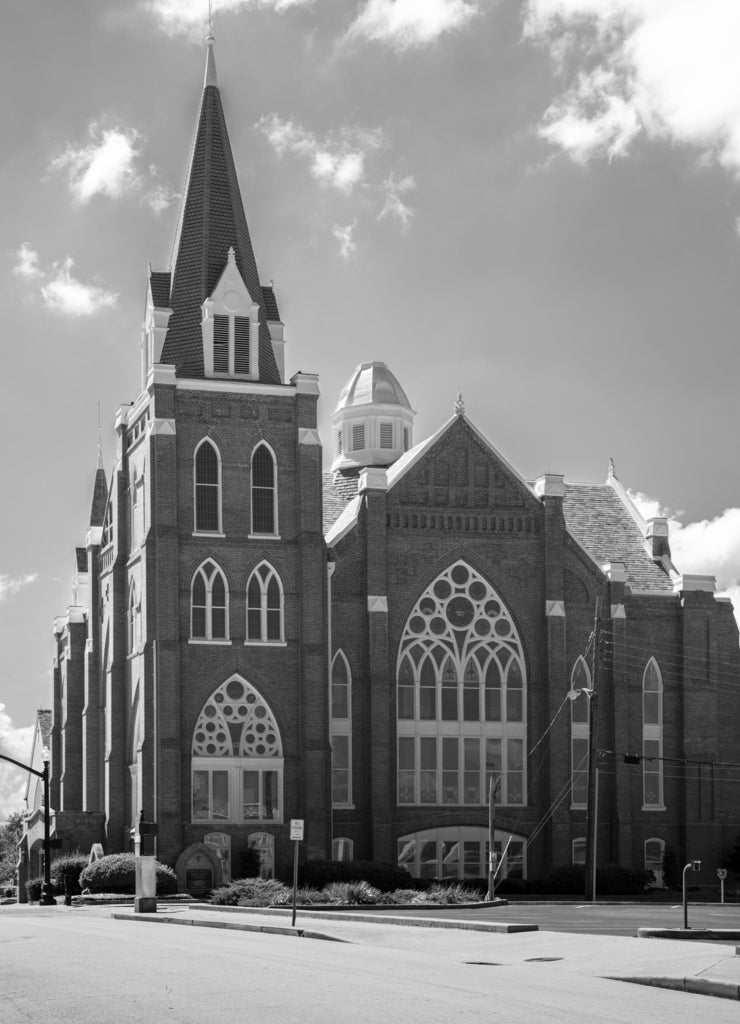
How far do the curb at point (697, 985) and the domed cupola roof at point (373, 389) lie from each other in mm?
54713

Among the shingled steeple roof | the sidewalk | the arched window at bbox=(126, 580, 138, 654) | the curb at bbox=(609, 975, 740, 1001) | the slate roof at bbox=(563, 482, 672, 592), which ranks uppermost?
the shingled steeple roof

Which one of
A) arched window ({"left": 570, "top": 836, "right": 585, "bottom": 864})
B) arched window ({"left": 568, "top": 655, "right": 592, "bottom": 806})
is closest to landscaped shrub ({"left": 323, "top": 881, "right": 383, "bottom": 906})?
arched window ({"left": 570, "top": 836, "right": 585, "bottom": 864})

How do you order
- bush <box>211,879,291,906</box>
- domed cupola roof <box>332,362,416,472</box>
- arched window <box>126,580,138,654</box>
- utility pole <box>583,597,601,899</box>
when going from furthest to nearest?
1. domed cupola roof <box>332,362,416,472</box>
2. arched window <box>126,580,138,654</box>
3. utility pole <box>583,597,601,899</box>
4. bush <box>211,879,291,906</box>

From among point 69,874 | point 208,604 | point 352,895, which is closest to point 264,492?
point 208,604

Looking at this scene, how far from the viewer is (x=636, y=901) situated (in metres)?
54.2

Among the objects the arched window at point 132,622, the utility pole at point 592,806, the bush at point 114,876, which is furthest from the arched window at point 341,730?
the utility pole at point 592,806

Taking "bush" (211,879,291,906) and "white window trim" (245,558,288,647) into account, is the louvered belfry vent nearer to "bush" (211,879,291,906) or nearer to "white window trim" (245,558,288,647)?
"white window trim" (245,558,288,647)

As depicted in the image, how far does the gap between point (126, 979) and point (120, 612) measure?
142 feet

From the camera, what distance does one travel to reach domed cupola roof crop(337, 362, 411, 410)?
74.2 m

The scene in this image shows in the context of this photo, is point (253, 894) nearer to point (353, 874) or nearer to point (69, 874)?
point (353, 874)

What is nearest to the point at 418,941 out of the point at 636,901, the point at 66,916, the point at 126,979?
the point at 126,979

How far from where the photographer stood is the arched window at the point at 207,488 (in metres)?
59.5

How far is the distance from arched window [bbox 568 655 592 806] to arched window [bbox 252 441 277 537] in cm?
1264

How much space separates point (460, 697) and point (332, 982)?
142 ft
